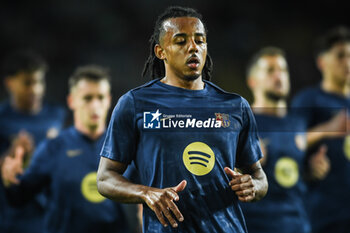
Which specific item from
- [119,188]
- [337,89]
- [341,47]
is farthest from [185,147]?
[341,47]

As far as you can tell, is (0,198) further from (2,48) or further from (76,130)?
(2,48)

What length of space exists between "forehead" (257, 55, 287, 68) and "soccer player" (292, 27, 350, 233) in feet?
2.14

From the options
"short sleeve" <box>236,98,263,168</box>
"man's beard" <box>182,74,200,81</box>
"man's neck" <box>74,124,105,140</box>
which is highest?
"man's beard" <box>182,74,200,81</box>

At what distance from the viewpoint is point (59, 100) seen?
10.1 m

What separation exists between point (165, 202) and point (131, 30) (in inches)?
372

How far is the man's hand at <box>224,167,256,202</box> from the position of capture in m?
2.40

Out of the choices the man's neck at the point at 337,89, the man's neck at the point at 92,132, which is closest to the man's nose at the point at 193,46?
the man's neck at the point at 92,132

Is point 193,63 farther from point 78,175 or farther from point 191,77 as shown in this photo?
point 78,175

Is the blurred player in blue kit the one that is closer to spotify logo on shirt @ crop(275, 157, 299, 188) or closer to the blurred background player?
spotify logo on shirt @ crop(275, 157, 299, 188)

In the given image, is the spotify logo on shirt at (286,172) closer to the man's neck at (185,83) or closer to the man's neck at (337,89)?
the man's neck at (337,89)

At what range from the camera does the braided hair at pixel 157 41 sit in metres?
2.69

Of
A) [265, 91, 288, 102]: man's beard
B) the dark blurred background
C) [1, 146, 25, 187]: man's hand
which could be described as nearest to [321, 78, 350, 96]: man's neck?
[265, 91, 288, 102]: man's beard

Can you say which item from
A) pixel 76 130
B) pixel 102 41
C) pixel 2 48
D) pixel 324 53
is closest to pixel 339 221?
pixel 324 53

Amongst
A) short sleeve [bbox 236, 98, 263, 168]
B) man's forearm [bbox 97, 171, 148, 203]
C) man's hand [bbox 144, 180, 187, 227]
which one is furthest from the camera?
short sleeve [bbox 236, 98, 263, 168]
